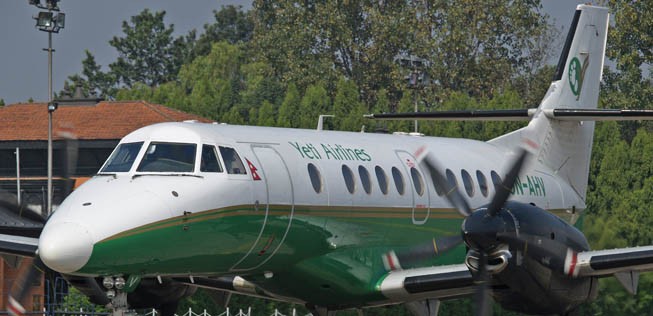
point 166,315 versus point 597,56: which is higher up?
point 597,56

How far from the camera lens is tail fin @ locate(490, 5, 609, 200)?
22.7 metres

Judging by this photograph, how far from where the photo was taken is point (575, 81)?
23.8 meters

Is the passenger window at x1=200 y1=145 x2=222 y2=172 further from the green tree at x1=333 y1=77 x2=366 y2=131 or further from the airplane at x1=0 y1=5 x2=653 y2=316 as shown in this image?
the green tree at x1=333 y1=77 x2=366 y2=131

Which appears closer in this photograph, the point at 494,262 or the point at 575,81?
the point at 494,262

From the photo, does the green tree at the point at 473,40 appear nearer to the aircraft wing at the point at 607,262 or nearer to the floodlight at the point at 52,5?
the floodlight at the point at 52,5

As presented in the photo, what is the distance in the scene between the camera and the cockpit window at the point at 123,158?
15.6 metres

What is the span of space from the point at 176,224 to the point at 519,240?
4.31 m

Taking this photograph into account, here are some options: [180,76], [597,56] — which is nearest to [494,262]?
[597,56]

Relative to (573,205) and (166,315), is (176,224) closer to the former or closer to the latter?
(166,315)

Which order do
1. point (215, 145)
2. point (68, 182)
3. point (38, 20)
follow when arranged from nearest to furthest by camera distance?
1. point (215, 145)
2. point (68, 182)
3. point (38, 20)

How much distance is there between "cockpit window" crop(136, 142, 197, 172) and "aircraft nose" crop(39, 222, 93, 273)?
5.52 feet

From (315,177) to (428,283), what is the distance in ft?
7.28

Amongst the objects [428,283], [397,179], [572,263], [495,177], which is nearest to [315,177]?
[397,179]

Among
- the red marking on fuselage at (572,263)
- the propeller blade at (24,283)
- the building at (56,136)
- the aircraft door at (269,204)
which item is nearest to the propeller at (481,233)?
the red marking on fuselage at (572,263)
